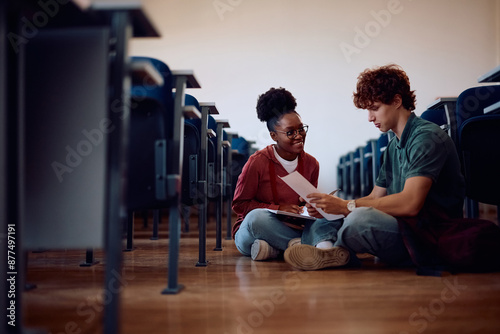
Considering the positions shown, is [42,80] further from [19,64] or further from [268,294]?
[268,294]

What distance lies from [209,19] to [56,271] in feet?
16.0

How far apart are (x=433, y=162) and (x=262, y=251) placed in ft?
2.99

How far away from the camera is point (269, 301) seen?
1.26m

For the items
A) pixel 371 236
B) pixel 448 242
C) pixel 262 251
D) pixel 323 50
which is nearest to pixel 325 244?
pixel 371 236

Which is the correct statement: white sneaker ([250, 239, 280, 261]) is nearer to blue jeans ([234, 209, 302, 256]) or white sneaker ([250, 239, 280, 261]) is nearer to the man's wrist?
blue jeans ([234, 209, 302, 256])

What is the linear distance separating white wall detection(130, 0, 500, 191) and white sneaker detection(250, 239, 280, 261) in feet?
12.0

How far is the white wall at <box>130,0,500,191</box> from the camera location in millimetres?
5801

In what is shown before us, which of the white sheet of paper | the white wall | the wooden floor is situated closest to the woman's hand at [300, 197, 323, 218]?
the white sheet of paper

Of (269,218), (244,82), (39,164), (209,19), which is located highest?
(209,19)

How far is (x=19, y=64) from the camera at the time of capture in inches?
35.4

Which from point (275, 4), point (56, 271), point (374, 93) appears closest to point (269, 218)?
point (374, 93)

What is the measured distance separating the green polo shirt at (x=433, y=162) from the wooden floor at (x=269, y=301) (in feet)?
0.99

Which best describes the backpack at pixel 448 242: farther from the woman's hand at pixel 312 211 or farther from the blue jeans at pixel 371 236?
the woman's hand at pixel 312 211

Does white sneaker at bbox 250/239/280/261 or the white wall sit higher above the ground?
the white wall
